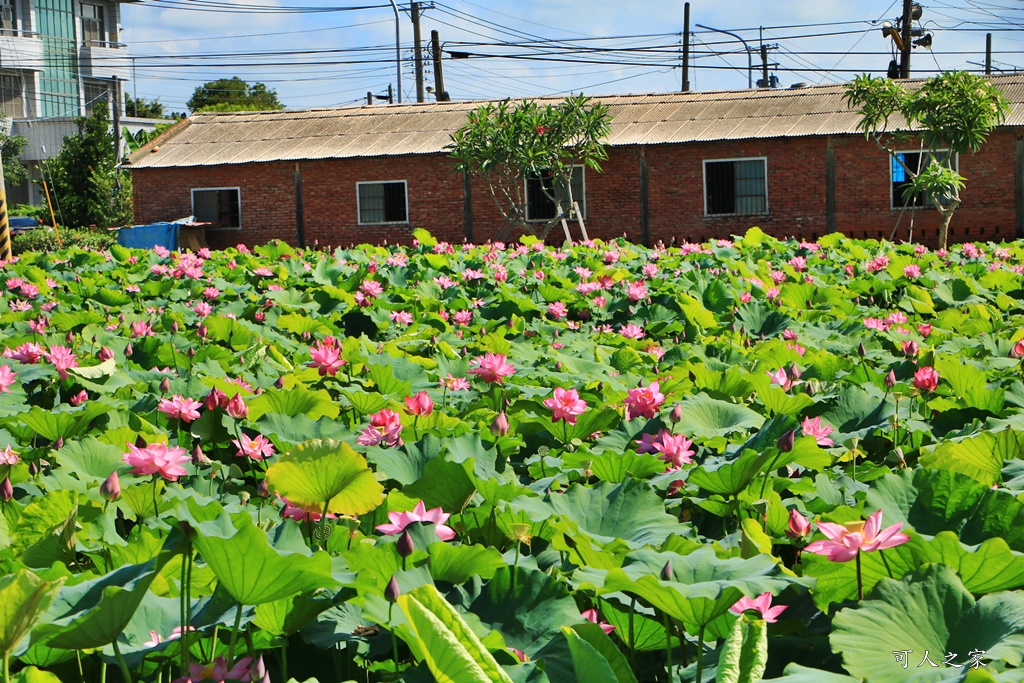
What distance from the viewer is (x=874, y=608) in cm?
126

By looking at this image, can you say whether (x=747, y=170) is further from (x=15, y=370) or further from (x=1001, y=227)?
(x=15, y=370)

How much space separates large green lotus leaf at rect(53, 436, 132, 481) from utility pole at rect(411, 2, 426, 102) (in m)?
32.5

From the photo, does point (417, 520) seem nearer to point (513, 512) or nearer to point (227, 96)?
point (513, 512)

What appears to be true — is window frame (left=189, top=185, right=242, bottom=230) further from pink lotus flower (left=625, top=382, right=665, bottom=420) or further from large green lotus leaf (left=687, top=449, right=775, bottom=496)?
large green lotus leaf (left=687, top=449, right=775, bottom=496)

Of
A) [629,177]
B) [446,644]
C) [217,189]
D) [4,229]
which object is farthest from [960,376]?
[217,189]

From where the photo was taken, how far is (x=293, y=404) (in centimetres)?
265

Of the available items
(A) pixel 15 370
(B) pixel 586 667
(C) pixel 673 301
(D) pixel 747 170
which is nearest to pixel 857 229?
(D) pixel 747 170

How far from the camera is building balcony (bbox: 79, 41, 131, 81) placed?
58281mm

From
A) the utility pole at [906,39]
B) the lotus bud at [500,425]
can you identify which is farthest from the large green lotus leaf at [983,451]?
the utility pole at [906,39]

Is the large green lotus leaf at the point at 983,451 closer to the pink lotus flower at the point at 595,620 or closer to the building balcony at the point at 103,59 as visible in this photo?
the pink lotus flower at the point at 595,620

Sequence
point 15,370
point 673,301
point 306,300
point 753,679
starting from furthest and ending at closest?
point 306,300 → point 673,301 → point 15,370 → point 753,679

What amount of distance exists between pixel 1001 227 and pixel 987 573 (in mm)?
21582

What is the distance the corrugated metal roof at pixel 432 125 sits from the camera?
73.3 feet

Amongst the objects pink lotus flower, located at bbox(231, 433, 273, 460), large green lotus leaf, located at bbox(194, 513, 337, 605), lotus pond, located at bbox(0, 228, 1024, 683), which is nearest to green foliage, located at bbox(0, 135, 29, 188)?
lotus pond, located at bbox(0, 228, 1024, 683)
